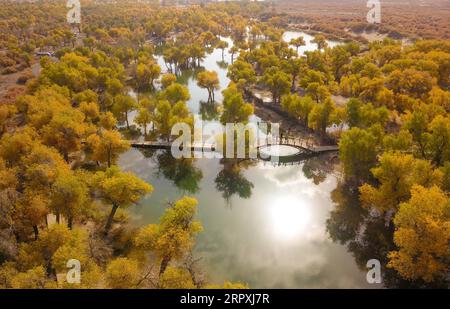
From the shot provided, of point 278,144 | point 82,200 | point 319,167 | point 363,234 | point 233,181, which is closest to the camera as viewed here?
point 82,200

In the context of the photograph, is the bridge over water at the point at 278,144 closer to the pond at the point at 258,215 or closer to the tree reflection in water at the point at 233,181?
the pond at the point at 258,215

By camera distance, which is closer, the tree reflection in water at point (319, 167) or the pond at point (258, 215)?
the pond at point (258, 215)

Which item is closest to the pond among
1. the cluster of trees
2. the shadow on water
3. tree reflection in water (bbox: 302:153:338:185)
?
tree reflection in water (bbox: 302:153:338:185)

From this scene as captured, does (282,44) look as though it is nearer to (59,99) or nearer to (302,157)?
(302,157)

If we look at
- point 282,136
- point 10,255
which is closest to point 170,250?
point 10,255

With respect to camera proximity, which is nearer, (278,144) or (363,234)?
(363,234)

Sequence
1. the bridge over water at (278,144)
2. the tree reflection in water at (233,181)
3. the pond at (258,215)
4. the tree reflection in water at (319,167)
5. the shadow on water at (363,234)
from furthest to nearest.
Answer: the bridge over water at (278,144) → the tree reflection in water at (319,167) → the tree reflection in water at (233,181) → the pond at (258,215) → the shadow on water at (363,234)

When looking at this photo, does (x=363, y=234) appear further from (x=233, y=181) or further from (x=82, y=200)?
(x=82, y=200)

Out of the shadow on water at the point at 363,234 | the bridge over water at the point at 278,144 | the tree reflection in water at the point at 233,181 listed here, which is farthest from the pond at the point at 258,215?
the bridge over water at the point at 278,144

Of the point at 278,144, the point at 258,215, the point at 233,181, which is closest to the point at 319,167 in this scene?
the point at 278,144
